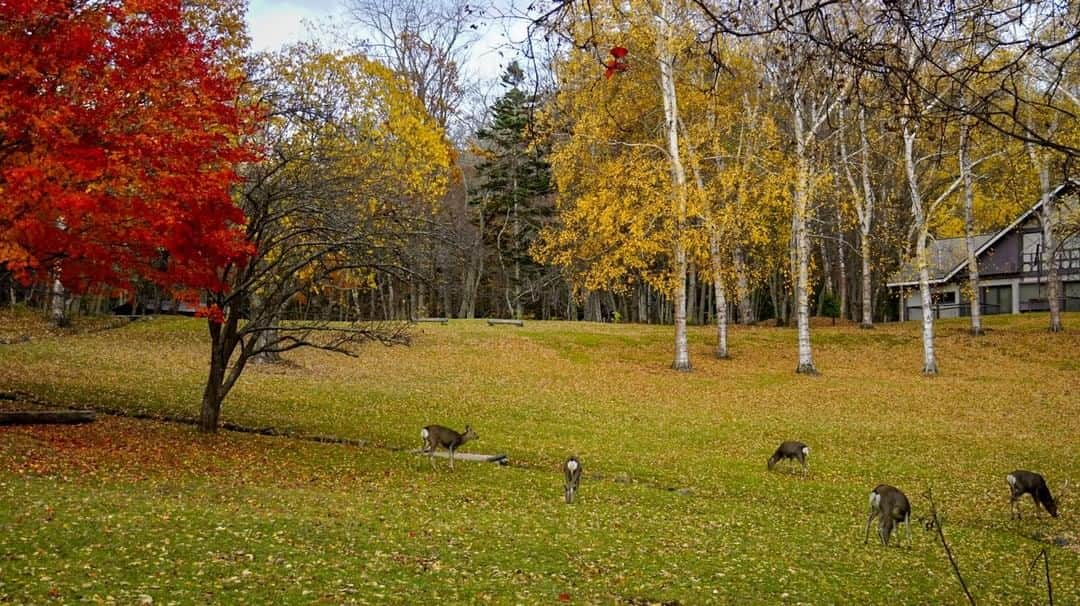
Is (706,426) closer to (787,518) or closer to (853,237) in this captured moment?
(787,518)

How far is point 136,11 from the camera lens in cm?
1742

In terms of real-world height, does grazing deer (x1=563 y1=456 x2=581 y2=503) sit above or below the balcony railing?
below

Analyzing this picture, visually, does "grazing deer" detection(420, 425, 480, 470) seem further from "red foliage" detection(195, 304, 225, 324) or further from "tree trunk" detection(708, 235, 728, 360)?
"tree trunk" detection(708, 235, 728, 360)

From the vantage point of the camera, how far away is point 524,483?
16.9 metres

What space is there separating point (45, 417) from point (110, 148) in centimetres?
644

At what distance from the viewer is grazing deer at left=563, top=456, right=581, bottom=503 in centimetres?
1473

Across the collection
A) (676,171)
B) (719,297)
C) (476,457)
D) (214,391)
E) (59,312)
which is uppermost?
(676,171)

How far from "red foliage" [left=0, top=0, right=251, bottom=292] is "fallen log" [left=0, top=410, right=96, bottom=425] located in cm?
297

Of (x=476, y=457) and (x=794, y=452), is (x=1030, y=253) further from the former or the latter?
(x=476, y=457)

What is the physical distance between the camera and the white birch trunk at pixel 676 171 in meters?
35.1

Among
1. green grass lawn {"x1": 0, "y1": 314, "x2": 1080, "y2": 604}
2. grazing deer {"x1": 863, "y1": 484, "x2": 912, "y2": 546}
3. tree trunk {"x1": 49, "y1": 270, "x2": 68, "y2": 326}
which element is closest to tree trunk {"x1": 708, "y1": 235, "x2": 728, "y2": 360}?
green grass lawn {"x1": 0, "y1": 314, "x2": 1080, "y2": 604}

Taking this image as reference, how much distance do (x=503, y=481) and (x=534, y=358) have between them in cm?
2206

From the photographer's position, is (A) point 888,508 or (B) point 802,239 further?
(B) point 802,239

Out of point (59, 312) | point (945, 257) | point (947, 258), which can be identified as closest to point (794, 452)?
point (59, 312)
